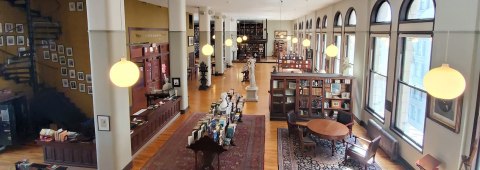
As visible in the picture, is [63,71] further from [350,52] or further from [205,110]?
[350,52]

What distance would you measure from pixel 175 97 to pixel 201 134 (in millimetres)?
4366

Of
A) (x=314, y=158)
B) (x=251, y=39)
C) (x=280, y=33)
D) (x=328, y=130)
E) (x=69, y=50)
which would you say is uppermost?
(x=280, y=33)

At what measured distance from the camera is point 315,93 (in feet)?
33.8

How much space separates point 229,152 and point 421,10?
5240 millimetres

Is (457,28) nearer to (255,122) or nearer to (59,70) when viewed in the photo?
(255,122)

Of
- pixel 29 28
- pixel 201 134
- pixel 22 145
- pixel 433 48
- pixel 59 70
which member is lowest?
pixel 22 145

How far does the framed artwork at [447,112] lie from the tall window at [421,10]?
5.55 feet

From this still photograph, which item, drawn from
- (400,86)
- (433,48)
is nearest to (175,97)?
(400,86)

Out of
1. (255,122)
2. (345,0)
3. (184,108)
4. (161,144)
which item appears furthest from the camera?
(345,0)

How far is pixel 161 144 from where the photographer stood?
28.2 ft

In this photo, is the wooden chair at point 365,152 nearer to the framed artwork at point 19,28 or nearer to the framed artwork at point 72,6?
the framed artwork at point 72,6

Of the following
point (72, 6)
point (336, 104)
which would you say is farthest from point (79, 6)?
point (336, 104)

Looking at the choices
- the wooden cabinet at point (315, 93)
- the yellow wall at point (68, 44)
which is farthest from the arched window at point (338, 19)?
the yellow wall at point (68, 44)

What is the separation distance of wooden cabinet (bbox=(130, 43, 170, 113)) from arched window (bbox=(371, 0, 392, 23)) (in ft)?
25.9
